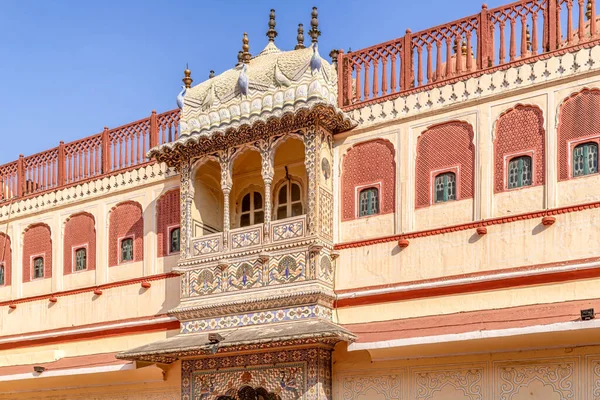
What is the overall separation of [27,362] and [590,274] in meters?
9.67

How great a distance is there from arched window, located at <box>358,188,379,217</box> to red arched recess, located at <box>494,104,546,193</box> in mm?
1808

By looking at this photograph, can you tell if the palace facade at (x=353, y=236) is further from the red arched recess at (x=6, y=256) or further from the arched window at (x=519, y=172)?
the red arched recess at (x=6, y=256)

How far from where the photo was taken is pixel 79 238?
16172 mm

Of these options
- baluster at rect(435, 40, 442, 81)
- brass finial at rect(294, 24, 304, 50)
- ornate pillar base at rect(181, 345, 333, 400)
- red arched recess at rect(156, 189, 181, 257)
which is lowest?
ornate pillar base at rect(181, 345, 333, 400)

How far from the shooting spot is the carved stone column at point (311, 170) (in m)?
12.7

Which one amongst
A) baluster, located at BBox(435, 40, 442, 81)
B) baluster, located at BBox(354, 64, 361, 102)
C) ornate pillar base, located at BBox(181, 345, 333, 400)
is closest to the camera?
ornate pillar base, located at BBox(181, 345, 333, 400)

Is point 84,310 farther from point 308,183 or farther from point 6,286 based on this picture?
point 308,183

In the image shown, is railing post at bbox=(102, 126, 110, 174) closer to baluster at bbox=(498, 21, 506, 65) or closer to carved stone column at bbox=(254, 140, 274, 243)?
carved stone column at bbox=(254, 140, 274, 243)

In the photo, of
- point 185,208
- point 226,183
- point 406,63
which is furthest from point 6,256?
point 406,63

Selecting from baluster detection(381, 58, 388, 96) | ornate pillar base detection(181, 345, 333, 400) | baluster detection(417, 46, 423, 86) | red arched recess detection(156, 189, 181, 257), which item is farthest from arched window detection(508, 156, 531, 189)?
red arched recess detection(156, 189, 181, 257)

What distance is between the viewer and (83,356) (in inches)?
596

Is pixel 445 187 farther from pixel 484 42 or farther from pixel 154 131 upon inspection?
pixel 154 131

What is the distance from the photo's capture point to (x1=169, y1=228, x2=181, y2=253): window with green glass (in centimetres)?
1481

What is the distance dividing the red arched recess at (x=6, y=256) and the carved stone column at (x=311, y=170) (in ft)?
23.1
